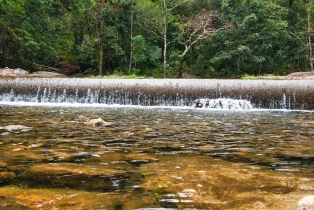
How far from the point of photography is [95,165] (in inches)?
109

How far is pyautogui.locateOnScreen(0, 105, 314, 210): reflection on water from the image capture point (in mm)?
1936

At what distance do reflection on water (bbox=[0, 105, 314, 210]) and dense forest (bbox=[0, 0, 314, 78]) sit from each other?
1465 cm

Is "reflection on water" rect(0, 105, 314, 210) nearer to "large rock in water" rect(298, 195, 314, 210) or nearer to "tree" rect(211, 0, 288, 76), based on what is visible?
"large rock in water" rect(298, 195, 314, 210)

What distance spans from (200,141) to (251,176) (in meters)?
1.56

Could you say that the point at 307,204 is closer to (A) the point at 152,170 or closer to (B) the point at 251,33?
(A) the point at 152,170

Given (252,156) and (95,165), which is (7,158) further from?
(252,156)

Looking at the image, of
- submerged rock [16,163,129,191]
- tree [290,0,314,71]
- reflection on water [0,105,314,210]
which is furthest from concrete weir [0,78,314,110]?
tree [290,0,314,71]

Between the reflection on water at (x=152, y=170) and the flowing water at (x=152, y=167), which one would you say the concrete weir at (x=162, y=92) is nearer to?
the flowing water at (x=152, y=167)

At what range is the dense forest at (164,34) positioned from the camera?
18.6 meters

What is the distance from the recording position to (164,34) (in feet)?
67.2

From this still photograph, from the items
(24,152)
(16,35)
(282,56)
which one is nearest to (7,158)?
(24,152)

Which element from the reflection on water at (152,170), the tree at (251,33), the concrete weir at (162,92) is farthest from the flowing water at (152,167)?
the tree at (251,33)

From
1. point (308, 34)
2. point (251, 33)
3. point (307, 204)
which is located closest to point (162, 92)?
point (307, 204)

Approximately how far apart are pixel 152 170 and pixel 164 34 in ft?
61.5
